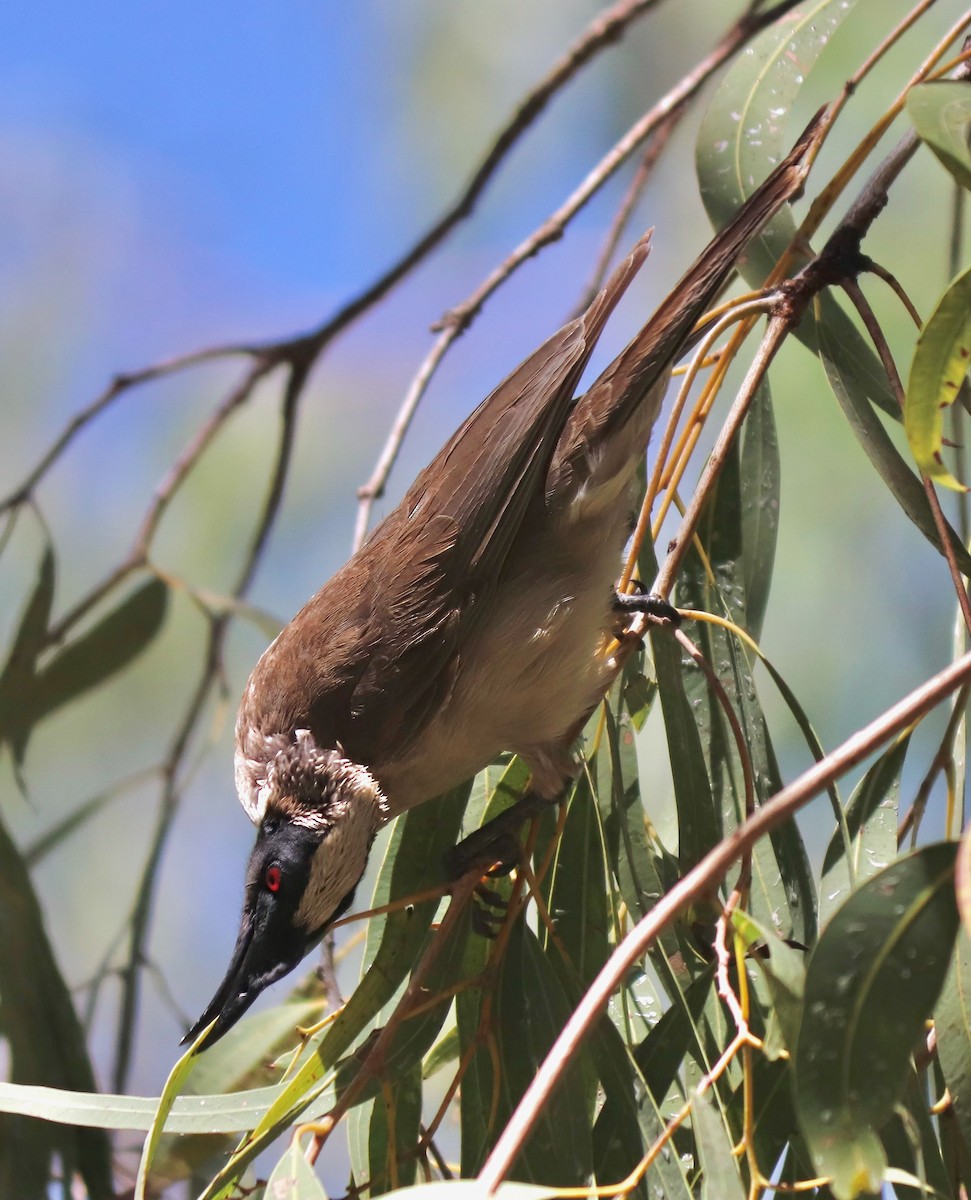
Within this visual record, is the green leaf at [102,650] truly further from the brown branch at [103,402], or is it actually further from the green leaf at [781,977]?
the green leaf at [781,977]

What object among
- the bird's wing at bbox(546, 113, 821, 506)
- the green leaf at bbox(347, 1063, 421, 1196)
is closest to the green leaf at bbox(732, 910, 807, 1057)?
the green leaf at bbox(347, 1063, 421, 1196)

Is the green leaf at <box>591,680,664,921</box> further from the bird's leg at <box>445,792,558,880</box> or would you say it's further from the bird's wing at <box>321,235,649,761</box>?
the bird's wing at <box>321,235,649,761</box>

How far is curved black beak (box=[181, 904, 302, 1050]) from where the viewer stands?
2.03 metres

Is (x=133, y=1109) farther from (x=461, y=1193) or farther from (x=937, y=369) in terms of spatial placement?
(x=937, y=369)

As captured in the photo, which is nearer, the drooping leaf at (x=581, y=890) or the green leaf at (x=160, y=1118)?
the green leaf at (x=160, y=1118)

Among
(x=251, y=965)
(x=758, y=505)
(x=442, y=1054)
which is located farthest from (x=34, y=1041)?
(x=758, y=505)

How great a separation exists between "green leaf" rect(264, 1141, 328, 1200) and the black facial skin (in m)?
0.47

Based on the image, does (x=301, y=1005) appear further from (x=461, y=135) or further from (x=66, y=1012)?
(x=461, y=135)

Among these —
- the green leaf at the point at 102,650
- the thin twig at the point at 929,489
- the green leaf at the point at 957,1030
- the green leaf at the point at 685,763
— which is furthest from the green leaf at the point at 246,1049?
the thin twig at the point at 929,489

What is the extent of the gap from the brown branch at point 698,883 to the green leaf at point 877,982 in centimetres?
28

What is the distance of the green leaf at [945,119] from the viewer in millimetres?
1515

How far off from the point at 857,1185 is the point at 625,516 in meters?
1.48

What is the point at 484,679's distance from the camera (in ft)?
7.48

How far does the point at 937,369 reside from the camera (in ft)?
4.73
